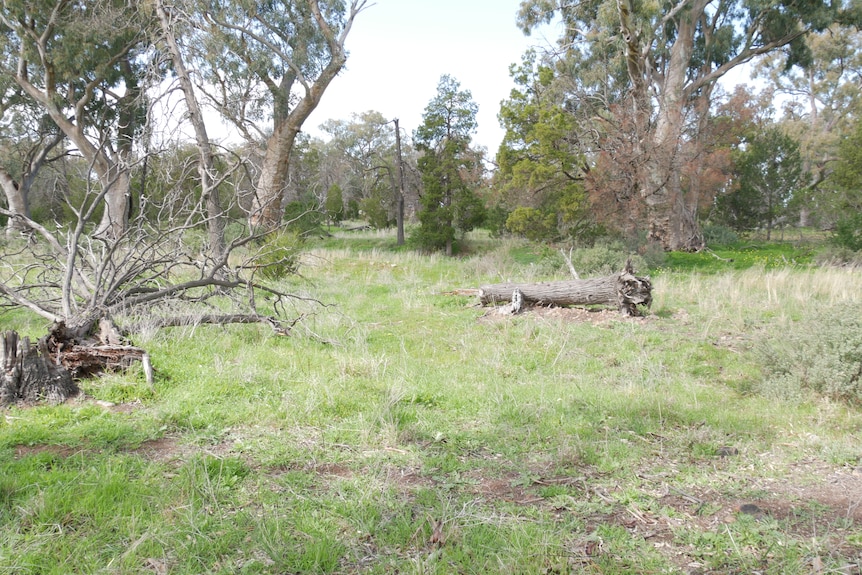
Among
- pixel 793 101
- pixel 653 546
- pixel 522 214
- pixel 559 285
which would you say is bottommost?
pixel 653 546

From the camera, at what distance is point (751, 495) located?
319 centimetres

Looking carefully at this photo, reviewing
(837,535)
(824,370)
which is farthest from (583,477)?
(824,370)

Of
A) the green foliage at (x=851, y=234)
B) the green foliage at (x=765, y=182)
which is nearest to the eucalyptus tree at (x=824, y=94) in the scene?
the green foliage at (x=765, y=182)

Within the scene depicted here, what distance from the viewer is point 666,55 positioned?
74.1 ft

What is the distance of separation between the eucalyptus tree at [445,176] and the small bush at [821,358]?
44.0ft

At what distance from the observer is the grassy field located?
103 inches

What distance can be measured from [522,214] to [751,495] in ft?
44.6

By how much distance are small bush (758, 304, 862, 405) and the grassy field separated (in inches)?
2.4

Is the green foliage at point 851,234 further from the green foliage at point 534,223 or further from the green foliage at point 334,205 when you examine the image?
the green foliage at point 334,205

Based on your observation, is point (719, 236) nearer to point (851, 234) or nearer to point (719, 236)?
point (719, 236)

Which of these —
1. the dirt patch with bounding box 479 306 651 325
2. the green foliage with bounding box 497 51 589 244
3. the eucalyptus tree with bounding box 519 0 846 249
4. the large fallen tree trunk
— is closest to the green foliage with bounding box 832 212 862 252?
the eucalyptus tree with bounding box 519 0 846 249

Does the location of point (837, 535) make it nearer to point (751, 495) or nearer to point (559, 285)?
point (751, 495)

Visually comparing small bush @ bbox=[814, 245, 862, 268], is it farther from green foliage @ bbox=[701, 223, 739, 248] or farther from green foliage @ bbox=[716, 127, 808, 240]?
green foliage @ bbox=[716, 127, 808, 240]

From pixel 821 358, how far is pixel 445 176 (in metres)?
15.0
